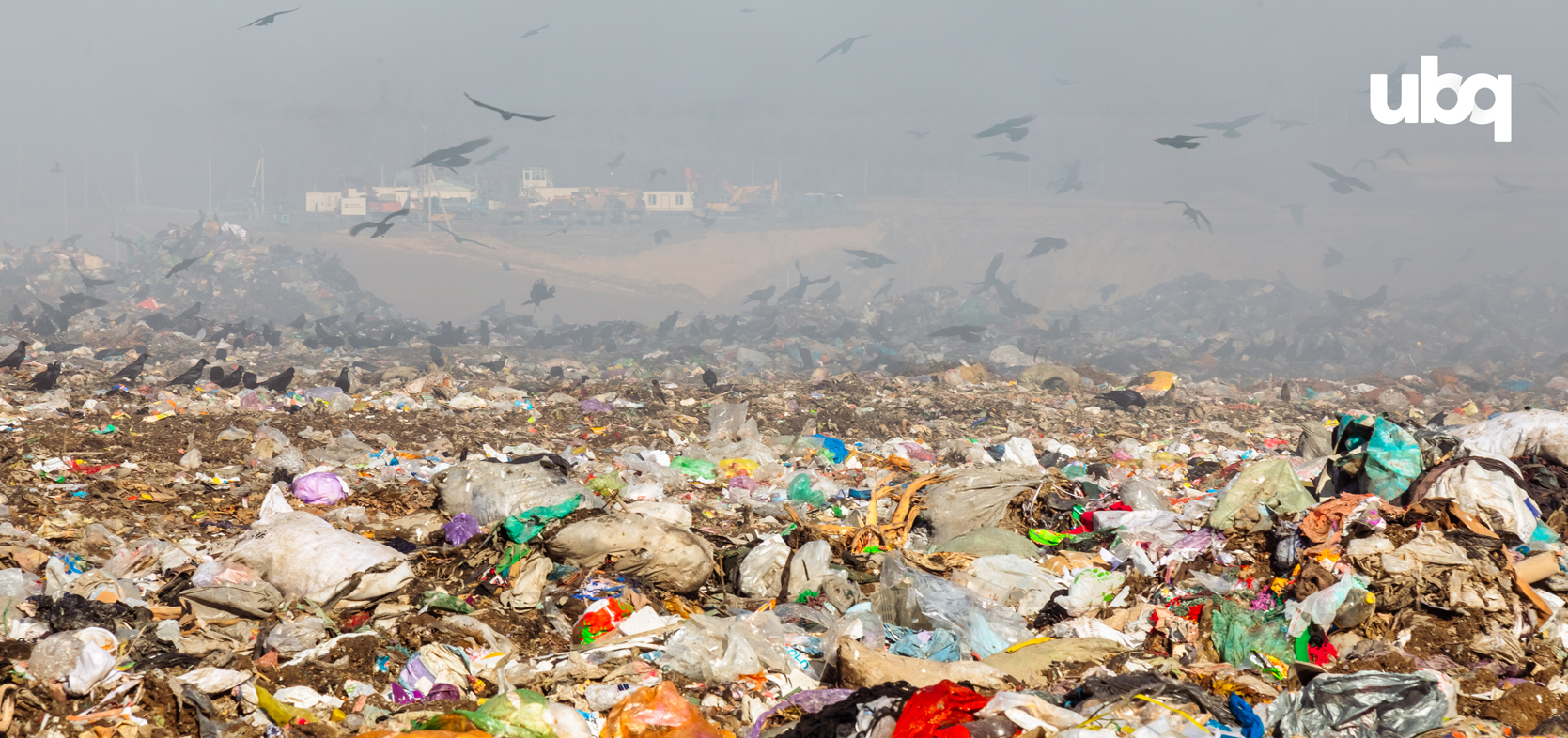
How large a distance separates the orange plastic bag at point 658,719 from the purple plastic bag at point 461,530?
5.68 feet

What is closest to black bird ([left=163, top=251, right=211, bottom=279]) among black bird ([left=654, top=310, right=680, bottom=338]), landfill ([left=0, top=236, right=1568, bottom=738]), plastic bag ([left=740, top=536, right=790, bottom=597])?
black bird ([left=654, top=310, right=680, bottom=338])

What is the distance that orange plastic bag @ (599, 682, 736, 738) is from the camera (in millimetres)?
2422

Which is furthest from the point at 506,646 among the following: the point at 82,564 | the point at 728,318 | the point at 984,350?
the point at 728,318

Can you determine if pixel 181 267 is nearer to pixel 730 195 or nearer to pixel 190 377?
pixel 190 377

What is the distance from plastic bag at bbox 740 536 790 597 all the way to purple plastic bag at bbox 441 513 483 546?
4.14ft

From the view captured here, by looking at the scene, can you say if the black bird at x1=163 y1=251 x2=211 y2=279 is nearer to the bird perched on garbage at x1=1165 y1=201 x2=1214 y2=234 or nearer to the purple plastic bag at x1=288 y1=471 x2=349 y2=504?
the purple plastic bag at x1=288 y1=471 x2=349 y2=504

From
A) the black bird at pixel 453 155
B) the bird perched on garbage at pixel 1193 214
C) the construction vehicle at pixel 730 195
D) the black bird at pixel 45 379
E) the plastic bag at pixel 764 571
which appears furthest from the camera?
the construction vehicle at pixel 730 195

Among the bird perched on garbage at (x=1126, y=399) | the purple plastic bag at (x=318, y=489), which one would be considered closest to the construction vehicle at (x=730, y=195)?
the bird perched on garbage at (x=1126, y=399)

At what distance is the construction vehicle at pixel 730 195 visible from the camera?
35.2 m

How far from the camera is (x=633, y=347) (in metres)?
14.7

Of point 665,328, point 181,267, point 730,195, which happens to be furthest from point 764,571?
point 730,195

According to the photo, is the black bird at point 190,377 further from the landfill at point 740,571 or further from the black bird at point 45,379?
the black bird at point 45,379

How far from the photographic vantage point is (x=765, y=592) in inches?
144

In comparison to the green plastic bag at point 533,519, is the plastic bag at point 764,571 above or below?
below
